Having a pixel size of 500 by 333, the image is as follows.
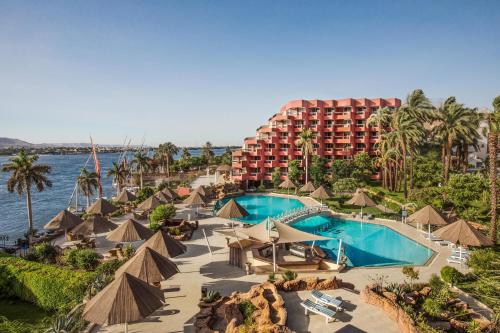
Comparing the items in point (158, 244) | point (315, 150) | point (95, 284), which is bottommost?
point (95, 284)

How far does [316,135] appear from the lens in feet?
181

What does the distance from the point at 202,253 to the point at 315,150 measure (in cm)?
3965

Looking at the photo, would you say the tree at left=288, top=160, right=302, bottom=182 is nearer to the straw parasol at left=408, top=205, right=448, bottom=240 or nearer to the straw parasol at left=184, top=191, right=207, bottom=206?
the straw parasol at left=184, top=191, right=207, bottom=206

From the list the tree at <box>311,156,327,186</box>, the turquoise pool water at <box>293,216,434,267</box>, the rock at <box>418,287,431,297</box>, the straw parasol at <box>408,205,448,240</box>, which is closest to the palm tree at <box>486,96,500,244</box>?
the straw parasol at <box>408,205,448,240</box>

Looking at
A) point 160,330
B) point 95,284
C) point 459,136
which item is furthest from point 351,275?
point 459,136

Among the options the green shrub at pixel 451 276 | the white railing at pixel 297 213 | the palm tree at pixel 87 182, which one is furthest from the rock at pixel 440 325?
the palm tree at pixel 87 182

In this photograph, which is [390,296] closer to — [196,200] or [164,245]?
[164,245]

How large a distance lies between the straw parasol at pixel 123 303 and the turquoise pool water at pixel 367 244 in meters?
14.1

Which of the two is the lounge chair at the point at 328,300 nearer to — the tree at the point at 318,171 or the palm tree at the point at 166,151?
the tree at the point at 318,171

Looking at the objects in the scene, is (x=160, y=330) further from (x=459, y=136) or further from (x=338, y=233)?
(x=459, y=136)

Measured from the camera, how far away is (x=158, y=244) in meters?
16.5

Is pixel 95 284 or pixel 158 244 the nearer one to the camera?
pixel 95 284

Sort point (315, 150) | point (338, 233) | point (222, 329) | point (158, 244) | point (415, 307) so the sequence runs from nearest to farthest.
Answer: point (222, 329) < point (415, 307) < point (158, 244) < point (338, 233) < point (315, 150)

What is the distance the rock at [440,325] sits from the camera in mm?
11423
